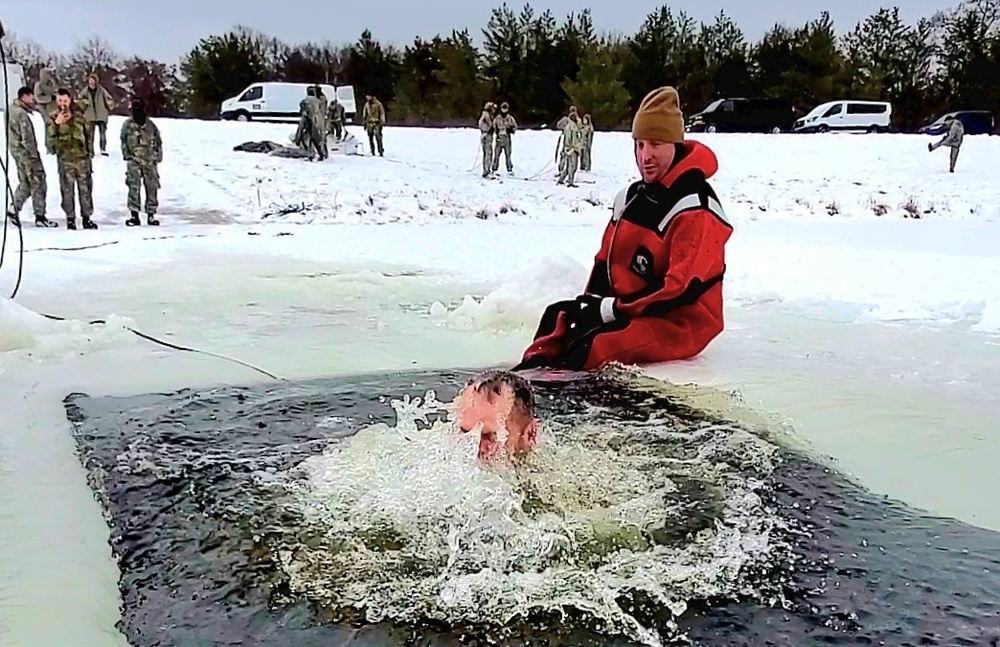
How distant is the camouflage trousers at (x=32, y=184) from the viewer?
12295mm

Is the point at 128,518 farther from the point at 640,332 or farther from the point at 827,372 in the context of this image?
the point at 827,372

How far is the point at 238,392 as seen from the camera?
494 centimetres

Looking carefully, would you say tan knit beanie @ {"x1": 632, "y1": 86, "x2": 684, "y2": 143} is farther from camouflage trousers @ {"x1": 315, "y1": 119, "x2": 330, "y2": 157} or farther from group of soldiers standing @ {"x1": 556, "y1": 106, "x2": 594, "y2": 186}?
camouflage trousers @ {"x1": 315, "y1": 119, "x2": 330, "y2": 157}

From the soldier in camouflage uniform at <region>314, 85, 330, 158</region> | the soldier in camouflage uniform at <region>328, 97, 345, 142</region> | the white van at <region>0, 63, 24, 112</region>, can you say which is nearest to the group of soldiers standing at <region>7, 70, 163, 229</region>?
the white van at <region>0, 63, 24, 112</region>

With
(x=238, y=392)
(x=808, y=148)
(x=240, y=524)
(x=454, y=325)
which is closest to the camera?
(x=240, y=524)

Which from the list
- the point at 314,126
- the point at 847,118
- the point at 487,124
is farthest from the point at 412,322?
the point at 847,118

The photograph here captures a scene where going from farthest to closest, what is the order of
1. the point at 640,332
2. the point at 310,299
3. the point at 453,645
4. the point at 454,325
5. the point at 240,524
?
1. the point at 310,299
2. the point at 454,325
3. the point at 640,332
4. the point at 240,524
5. the point at 453,645

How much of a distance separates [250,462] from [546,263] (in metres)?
3.59

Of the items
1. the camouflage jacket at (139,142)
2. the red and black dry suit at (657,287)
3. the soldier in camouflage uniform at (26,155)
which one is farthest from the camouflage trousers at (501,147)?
the red and black dry suit at (657,287)

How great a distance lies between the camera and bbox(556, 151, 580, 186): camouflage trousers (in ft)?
71.4

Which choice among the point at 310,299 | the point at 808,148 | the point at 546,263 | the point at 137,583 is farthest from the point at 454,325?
the point at 808,148

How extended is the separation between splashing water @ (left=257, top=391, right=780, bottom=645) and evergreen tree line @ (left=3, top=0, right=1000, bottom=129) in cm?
3555

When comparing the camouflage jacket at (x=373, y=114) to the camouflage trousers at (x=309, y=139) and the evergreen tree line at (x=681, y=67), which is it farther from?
the evergreen tree line at (x=681, y=67)

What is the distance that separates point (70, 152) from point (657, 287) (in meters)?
9.83
